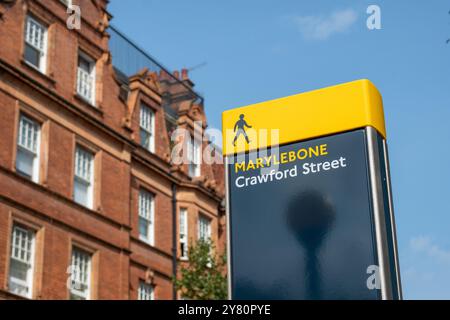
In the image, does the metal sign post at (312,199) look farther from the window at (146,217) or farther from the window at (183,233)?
the window at (183,233)

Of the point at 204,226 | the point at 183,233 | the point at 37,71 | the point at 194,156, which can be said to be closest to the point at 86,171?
the point at 37,71

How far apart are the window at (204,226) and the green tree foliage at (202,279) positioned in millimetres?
5523

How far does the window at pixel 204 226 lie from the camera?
3341 centimetres

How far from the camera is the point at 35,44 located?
85.1ft

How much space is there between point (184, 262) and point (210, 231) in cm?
293

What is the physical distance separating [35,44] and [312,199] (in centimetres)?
2288

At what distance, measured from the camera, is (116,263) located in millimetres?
27281

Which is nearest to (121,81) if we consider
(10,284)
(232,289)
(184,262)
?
(184,262)

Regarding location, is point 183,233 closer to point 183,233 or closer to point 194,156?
point 183,233

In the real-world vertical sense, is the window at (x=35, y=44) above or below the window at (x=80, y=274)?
above

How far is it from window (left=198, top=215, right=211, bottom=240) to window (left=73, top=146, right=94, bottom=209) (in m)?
7.50

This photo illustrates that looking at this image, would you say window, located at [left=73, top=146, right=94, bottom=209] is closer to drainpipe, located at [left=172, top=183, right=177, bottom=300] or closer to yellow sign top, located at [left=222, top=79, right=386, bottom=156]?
drainpipe, located at [left=172, top=183, right=177, bottom=300]

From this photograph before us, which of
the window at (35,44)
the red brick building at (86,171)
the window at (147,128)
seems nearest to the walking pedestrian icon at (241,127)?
the red brick building at (86,171)
